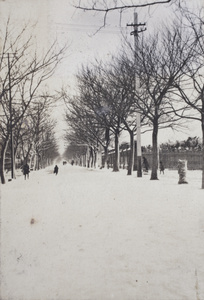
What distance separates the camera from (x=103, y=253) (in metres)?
3.97

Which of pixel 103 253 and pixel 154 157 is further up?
pixel 154 157

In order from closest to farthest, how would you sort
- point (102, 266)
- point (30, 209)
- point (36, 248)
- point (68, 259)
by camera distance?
point (102, 266), point (68, 259), point (36, 248), point (30, 209)

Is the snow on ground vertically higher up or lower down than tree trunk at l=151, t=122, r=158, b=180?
lower down

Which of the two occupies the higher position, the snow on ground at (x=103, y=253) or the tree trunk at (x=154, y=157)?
the tree trunk at (x=154, y=157)

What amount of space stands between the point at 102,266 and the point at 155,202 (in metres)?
5.00

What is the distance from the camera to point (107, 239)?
15.3ft

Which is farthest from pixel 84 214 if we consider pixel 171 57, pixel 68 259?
pixel 171 57

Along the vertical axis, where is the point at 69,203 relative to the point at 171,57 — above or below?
below

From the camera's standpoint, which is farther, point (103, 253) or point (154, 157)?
point (154, 157)

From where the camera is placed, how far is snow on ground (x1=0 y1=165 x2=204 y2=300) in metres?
2.89

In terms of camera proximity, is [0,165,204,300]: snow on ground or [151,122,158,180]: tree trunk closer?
[0,165,204,300]: snow on ground

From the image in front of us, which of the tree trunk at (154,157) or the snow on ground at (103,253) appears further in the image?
the tree trunk at (154,157)

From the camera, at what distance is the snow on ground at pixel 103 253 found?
289cm

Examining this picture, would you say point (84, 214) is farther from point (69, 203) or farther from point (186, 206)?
point (186, 206)
